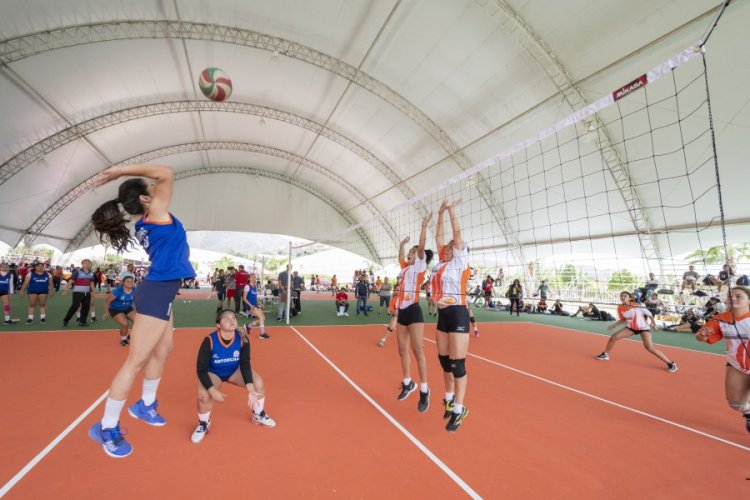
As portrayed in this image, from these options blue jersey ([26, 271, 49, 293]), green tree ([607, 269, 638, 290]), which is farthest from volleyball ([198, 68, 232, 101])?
green tree ([607, 269, 638, 290])

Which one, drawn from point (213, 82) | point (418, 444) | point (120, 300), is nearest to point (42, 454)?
point (418, 444)

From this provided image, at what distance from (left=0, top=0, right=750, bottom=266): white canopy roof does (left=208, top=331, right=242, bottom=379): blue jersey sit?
262 inches

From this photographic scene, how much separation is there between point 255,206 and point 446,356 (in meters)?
28.8

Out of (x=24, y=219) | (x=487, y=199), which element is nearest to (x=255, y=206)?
(x=24, y=219)

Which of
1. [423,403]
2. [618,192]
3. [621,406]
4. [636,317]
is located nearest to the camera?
[423,403]

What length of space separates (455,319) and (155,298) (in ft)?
8.24

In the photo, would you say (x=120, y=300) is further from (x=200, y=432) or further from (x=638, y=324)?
(x=638, y=324)

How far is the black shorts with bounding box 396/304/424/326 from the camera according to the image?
4.01 m

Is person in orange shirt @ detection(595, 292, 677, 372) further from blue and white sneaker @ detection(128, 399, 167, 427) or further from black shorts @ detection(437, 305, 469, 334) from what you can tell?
blue and white sneaker @ detection(128, 399, 167, 427)

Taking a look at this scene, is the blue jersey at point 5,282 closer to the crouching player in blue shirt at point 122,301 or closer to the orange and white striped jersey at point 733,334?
the crouching player in blue shirt at point 122,301

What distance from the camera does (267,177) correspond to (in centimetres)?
2986

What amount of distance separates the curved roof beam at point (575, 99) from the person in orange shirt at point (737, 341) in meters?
10.4

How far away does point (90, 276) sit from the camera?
8.05 metres

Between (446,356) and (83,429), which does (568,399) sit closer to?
(446,356)
